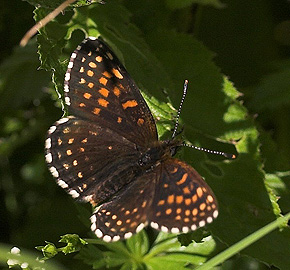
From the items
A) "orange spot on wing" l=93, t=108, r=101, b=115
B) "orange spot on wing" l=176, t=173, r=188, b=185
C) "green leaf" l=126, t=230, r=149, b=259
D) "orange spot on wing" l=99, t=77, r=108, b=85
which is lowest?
"green leaf" l=126, t=230, r=149, b=259

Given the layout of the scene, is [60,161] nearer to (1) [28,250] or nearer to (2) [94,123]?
(2) [94,123]

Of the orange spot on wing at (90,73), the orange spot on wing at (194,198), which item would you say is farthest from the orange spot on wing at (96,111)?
the orange spot on wing at (194,198)

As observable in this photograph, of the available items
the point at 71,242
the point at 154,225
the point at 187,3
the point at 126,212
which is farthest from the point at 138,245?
the point at 187,3

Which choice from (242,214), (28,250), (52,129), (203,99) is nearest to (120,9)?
(203,99)

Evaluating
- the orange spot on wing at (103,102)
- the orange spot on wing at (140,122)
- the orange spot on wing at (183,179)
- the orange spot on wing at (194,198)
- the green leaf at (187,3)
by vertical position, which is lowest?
the orange spot on wing at (194,198)

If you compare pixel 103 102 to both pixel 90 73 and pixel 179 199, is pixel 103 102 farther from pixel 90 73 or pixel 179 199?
pixel 179 199

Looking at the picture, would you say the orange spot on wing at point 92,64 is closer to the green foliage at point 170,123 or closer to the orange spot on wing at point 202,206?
the green foliage at point 170,123

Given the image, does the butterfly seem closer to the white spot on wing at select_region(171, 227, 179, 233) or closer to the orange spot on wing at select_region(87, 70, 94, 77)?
the orange spot on wing at select_region(87, 70, 94, 77)

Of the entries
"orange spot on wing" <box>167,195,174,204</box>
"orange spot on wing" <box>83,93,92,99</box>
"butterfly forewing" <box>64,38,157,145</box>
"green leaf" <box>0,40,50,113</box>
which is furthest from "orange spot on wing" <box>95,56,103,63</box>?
"green leaf" <box>0,40,50,113</box>
